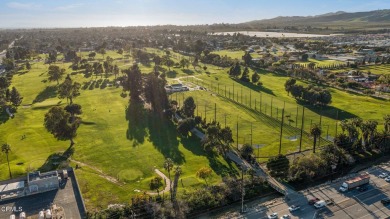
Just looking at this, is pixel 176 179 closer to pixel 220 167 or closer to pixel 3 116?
pixel 220 167

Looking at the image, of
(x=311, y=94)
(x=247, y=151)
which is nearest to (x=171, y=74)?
(x=311, y=94)

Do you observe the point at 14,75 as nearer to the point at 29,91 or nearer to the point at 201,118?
the point at 29,91

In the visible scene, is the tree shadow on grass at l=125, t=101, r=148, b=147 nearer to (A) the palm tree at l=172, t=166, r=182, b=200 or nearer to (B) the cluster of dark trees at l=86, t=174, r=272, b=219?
(A) the palm tree at l=172, t=166, r=182, b=200

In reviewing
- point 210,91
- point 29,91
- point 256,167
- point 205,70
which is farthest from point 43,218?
point 205,70

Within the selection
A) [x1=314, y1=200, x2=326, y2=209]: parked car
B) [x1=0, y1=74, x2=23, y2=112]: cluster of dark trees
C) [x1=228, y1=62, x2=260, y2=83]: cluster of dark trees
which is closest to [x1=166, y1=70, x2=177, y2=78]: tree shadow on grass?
[x1=228, y1=62, x2=260, y2=83]: cluster of dark trees

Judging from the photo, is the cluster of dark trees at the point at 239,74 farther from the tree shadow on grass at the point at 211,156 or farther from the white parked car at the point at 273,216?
the white parked car at the point at 273,216

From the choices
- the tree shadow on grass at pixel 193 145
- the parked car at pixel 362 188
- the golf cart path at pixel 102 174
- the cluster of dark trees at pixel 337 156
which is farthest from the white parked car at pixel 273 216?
the golf cart path at pixel 102 174
